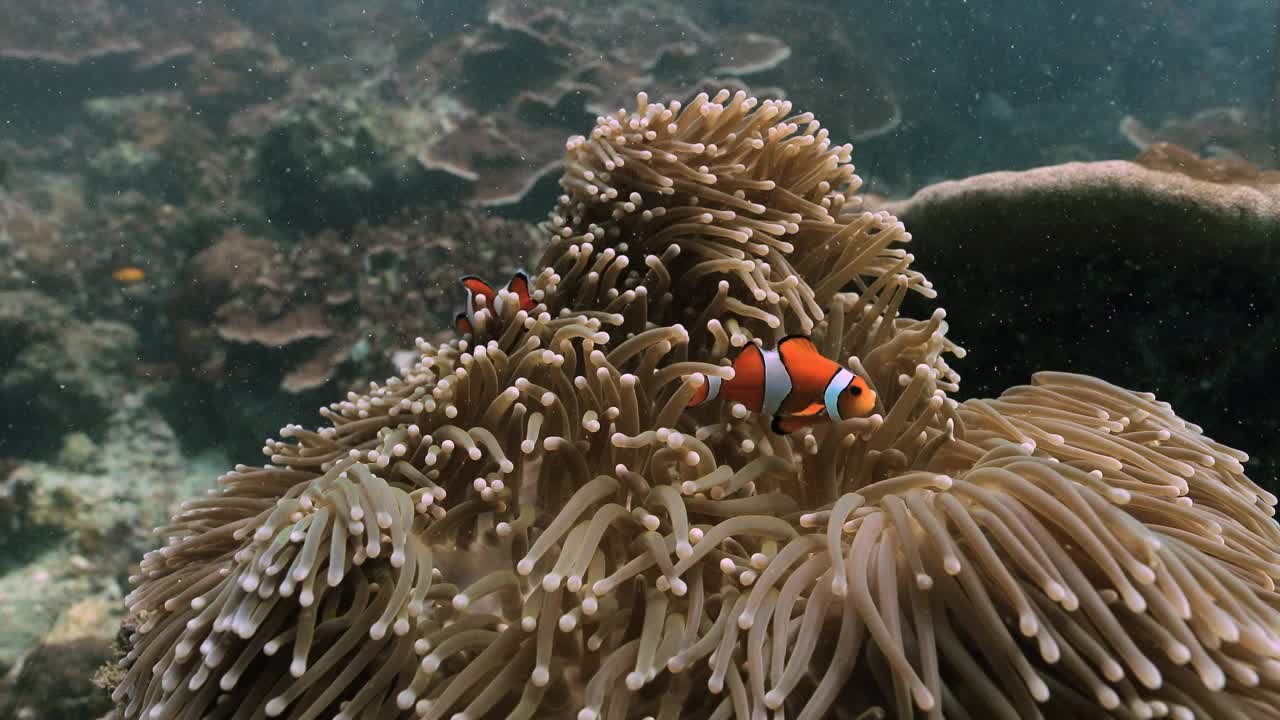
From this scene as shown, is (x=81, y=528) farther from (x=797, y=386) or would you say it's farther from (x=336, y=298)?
(x=797, y=386)

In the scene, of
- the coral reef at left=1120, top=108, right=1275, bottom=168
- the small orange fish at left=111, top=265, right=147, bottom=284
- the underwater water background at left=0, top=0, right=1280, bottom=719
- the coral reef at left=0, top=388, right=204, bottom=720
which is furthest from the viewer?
the coral reef at left=1120, top=108, right=1275, bottom=168

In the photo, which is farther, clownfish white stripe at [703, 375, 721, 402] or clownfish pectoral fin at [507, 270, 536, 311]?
clownfish pectoral fin at [507, 270, 536, 311]

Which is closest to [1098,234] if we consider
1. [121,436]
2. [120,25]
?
[121,436]

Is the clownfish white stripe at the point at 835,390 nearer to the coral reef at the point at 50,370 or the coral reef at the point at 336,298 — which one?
Result: the coral reef at the point at 336,298

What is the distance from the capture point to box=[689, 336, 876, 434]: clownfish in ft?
5.43

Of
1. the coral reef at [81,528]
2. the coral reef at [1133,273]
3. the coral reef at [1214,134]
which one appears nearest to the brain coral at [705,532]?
the coral reef at [1133,273]

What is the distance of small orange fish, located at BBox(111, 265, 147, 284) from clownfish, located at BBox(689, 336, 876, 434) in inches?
333

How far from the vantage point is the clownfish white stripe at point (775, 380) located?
1682mm

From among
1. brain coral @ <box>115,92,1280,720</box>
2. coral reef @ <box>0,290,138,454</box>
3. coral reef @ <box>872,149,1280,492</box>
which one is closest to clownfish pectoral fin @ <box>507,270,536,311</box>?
brain coral @ <box>115,92,1280,720</box>

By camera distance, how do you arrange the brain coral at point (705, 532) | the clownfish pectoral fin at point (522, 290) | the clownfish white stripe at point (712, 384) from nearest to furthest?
the brain coral at point (705, 532)
the clownfish white stripe at point (712, 384)
the clownfish pectoral fin at point (522, 290)

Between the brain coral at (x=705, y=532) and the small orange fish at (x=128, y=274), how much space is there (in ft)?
23.7

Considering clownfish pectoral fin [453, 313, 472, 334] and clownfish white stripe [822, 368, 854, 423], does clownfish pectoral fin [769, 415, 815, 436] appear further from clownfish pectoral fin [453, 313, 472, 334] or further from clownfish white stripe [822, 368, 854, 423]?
clownfish pectoral fin [453, 313, 472, 334]

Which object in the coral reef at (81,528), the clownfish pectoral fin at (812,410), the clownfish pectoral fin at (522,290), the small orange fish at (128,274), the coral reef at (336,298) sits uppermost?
the clownfish pectoral fin at (812,410)

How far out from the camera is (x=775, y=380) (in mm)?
1692
